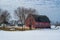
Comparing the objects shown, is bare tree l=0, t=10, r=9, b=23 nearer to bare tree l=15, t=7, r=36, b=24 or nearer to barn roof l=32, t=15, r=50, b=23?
bare tree l=15, t=7, r=36, b=24

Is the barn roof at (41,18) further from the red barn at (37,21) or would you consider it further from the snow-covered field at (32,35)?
the snow-covered field at (32,35)

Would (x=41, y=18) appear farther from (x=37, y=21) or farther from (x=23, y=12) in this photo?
(x=23, y=12)

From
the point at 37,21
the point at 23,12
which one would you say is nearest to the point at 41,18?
the point at 37,21

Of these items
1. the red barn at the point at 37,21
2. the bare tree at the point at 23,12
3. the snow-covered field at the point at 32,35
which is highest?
the bare tree at the point at 23,12

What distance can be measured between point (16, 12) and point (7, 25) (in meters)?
0.17

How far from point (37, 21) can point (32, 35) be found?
0.52 ft

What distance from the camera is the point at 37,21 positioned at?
58.6 inches

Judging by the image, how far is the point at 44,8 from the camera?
59.6 inches

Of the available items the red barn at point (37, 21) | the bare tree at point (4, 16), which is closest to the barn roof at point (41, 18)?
the red barn at point (37, 21)

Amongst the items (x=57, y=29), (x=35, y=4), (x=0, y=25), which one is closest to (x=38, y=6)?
(x=35, y=4)

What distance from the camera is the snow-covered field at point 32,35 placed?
58.2 inches

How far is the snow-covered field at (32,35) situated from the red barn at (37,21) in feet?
0.19

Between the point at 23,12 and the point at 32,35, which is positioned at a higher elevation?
the point at 23,12

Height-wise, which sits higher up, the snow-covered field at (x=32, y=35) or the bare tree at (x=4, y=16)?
the bare tree at (x=4, y=16)
